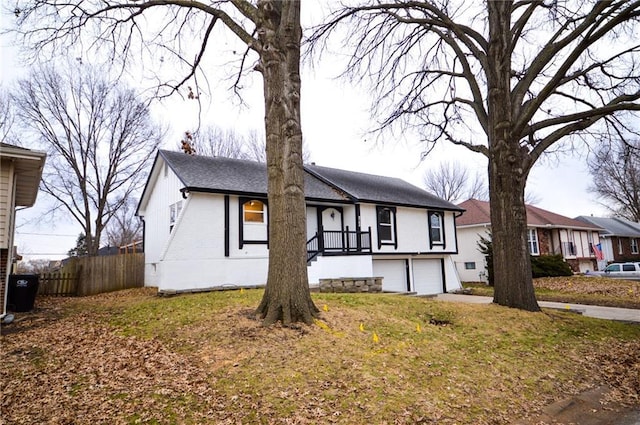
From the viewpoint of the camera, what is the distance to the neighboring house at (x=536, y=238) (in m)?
25.3

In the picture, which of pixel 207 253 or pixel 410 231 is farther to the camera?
pixel 410 231

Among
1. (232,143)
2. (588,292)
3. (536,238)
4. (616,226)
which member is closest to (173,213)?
(232,143)

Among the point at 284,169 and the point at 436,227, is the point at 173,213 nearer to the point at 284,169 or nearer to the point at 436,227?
the point at 284,169

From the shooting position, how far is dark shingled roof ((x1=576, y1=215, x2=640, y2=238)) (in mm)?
35253

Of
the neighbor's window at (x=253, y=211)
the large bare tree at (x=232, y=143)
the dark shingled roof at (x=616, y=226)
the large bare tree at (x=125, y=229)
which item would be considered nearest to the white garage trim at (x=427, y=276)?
the neighbor's window at (x=253, y=211)

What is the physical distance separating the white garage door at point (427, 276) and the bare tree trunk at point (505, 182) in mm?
9449

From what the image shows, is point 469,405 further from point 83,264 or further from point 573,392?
point 83,264

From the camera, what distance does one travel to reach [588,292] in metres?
16.0

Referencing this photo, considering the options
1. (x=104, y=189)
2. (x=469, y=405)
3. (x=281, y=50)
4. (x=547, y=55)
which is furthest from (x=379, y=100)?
(x=104, y=189)

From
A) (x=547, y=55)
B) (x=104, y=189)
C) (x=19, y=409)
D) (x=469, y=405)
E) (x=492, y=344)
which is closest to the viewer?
(x=19, y=409)

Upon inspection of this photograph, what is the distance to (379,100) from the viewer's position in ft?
39.5

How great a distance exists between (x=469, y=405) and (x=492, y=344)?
2.41 metres

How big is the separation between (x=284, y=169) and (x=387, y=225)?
12003 mm

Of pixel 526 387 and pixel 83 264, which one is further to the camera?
A: pixel 83 264
